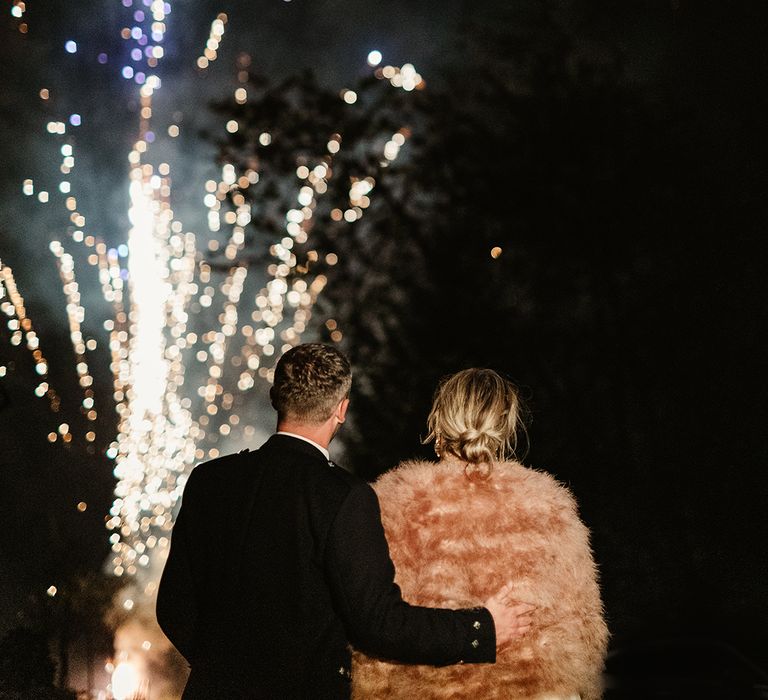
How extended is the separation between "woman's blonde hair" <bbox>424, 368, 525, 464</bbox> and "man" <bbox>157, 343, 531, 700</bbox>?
516mm

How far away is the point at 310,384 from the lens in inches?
125

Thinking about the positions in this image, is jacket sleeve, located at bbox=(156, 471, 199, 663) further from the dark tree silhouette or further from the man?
the dark tree silhouette

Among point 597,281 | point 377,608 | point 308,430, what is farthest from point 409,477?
point 597,281

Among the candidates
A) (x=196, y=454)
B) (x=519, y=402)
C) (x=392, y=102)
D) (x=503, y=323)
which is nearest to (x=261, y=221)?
(x=392, y=102)

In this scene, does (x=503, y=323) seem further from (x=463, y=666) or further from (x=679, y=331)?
(x=463, y=666)

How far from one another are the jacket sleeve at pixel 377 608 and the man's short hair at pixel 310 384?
1.14 feet

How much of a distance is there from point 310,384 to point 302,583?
2.41ft

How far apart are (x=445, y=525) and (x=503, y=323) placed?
7966mm

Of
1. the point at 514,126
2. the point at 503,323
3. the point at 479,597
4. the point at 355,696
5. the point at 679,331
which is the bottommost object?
the point at 355,696

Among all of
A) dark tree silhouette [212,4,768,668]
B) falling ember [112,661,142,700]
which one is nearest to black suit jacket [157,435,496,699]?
dark tree silhouette [212,4,768,668]

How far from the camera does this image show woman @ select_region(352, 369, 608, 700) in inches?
127

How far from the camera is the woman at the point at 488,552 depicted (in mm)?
3215

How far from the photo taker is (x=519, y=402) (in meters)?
3.54

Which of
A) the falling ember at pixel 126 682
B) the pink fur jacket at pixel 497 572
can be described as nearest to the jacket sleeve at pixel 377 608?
the pink fur jacket at pixel 497 572
